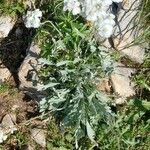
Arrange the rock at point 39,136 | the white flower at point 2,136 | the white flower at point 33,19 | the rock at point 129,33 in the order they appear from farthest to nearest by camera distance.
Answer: the rock at point 129,33, the rock at point 39,136, the white flower at point 2,136, the white flower at point 33,19

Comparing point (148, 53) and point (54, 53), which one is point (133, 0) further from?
point (54, 53)

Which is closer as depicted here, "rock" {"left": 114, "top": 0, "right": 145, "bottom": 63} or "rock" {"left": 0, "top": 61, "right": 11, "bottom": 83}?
"rock" {"left": 114, "top": 0, "right": 145, "bottom": 63}

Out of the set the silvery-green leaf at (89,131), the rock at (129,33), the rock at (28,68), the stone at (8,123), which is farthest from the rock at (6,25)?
the silvery-green leaf at (89,131)

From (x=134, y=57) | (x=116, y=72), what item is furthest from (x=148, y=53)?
(x=116, y=72)

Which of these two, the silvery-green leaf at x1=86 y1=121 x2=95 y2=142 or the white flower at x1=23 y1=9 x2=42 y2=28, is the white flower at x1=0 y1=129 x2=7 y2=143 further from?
the white flower at x1=23 y1=9 x2=42 y2=28

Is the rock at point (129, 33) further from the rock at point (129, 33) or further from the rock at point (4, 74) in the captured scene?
the rock at point (4, 74)

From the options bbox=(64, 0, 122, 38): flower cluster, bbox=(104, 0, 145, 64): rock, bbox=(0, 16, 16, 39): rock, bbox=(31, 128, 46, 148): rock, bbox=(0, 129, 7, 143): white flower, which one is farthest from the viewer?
bbox=(0, 16, 16, 39): rock

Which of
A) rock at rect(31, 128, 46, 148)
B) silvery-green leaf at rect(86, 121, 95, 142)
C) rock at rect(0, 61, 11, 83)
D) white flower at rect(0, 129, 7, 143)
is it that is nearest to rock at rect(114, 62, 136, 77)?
silvery-green leaf at rect(86, 121, 95, 142)
